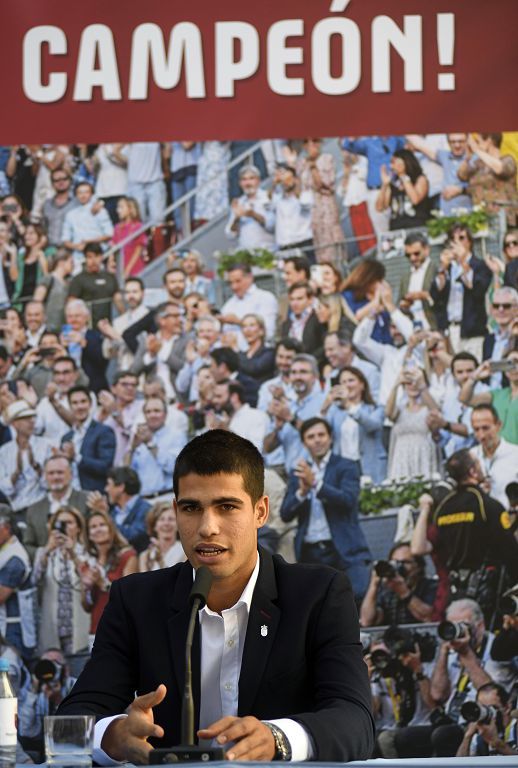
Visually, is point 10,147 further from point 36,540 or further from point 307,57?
point 36,540

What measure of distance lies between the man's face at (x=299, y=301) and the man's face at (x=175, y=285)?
395mm

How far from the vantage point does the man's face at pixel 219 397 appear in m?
4.30

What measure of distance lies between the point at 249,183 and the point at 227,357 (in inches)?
25.3

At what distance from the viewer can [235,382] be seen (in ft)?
14.1

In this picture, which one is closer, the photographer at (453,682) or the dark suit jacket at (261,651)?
the dark suit jacket at (261,651)

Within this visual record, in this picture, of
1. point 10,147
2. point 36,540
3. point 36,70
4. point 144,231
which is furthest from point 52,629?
point 36,70

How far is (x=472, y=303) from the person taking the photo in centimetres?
427

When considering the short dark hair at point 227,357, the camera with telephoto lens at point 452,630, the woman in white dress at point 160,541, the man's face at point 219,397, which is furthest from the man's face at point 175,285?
the camera with telephoto lens at point 452,630

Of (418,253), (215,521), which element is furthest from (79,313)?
(215,521)

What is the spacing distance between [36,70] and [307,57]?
101 cm

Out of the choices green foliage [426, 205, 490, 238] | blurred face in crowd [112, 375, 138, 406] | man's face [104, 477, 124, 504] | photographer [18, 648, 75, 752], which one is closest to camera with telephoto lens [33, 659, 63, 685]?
photographer [18, 648, 75, 752]

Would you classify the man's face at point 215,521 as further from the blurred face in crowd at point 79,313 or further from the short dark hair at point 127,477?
the blurred face in crowd at point 79,313

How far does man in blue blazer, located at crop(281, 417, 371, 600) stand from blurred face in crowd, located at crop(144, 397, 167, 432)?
1.64 feet

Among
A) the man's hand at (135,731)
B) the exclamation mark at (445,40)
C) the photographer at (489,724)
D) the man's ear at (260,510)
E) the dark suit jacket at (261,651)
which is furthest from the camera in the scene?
the exclamation mark at (445,40)
